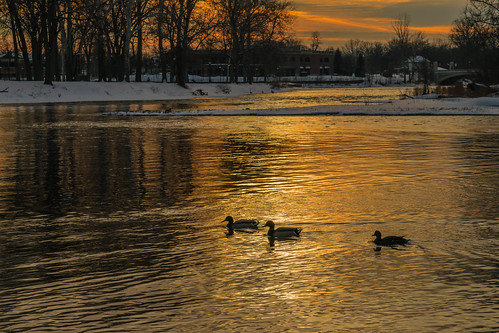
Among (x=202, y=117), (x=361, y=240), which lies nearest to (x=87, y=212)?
(x=361, y=240)

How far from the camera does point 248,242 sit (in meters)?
10.9

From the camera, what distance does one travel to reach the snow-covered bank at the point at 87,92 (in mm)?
65438

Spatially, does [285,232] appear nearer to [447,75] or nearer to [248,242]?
[248,242]

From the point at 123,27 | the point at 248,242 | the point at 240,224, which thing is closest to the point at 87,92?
the point at 123,27

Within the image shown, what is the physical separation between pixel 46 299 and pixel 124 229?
374 centimetres

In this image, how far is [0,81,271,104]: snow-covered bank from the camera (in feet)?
215

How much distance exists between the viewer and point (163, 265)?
31.2 ft

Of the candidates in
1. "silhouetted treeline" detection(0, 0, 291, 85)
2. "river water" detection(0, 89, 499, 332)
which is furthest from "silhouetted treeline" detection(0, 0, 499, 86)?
"river water" detection(0, 89, 499, 332)

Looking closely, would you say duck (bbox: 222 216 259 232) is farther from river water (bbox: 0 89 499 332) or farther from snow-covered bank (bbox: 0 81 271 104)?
snow-covered bank (bbox: 0 81 271 104)

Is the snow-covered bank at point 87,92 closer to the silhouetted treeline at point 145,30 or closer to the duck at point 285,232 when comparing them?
the silhouetted treeline at point 145,30

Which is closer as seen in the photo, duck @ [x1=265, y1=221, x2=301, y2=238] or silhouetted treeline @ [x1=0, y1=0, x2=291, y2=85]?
duck @ [x1=265, y1=221, x2=301, y2=238]

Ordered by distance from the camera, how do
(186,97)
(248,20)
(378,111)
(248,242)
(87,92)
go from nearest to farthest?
(248,242)
(378,111)
(87,92)
(186,97)
(248,20)

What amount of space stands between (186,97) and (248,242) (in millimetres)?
71572

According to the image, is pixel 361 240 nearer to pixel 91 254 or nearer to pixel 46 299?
pixel 91 254
